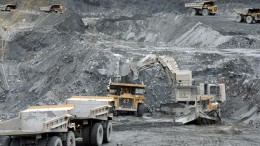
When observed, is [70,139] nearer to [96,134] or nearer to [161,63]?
[96,134]

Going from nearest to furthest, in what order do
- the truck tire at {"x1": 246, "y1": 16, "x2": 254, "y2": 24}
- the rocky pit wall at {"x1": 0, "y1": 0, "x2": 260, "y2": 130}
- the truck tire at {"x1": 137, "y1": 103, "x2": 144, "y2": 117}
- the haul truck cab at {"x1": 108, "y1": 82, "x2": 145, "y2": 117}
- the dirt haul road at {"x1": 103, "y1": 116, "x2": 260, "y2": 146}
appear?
the dirt haul road at {"x1": 103, "y1": 116, "x2": 260, "y2": 146}
the haul truck cab at {"x1": 108, "y1": 82, "x2": 145, "y2": 117}
the truck tire at {"x1": 137, "y1": 103, "x2": 144, "y2": 117}
the rocky pit wall at {"x1": 0, "y1": 0, "x2": 260, "y2": 130}
the truck tire at {"x1": 246, "y1": 16, "x2": 254, "y2": 24}

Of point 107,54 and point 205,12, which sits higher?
point 205,12

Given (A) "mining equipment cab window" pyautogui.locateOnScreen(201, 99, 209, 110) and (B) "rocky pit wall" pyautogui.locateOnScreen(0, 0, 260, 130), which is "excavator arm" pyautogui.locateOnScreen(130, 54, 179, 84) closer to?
(B) "rocky pit wall" pyautogui.locateOnScreen(0, 0, 260, 130)

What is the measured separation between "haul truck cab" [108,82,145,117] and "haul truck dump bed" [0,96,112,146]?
7.11 m

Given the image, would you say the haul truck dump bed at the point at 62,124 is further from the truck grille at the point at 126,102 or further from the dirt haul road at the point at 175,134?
the truck grille at the point at 126,102

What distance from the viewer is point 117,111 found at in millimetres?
27672

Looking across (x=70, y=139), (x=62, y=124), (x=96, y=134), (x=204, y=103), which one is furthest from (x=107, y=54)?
(x=62, y=124)

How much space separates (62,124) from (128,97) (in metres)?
10.8

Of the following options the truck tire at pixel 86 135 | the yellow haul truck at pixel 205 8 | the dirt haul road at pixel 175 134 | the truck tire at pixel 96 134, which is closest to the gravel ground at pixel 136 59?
the dirt haul road at pixel 175 134

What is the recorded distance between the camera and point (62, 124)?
55.6 ft

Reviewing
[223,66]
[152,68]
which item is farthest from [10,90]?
[223,66]

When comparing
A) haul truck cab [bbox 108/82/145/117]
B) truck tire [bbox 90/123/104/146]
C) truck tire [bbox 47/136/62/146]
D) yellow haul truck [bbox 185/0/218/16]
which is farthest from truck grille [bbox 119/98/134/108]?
yellow haul truck [bbox 185/0/218/16]

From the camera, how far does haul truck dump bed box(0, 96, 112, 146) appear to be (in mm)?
16375

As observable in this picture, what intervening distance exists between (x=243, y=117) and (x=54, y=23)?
23.5 m
